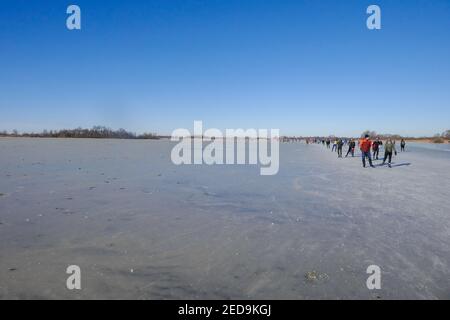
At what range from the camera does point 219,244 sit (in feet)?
14.0

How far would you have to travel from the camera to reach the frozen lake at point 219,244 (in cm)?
306

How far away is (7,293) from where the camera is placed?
2.84 m

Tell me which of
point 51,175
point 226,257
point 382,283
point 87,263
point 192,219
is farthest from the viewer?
point 51,175

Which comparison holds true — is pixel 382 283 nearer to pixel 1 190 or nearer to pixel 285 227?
pixel 285 227

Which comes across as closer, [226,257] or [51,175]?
[226,257]

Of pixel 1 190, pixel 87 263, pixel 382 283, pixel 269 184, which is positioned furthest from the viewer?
pixel 269 184

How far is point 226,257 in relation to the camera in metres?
3.81

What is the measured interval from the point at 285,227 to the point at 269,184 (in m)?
4.77

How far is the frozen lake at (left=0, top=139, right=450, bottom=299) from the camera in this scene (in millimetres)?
3061
